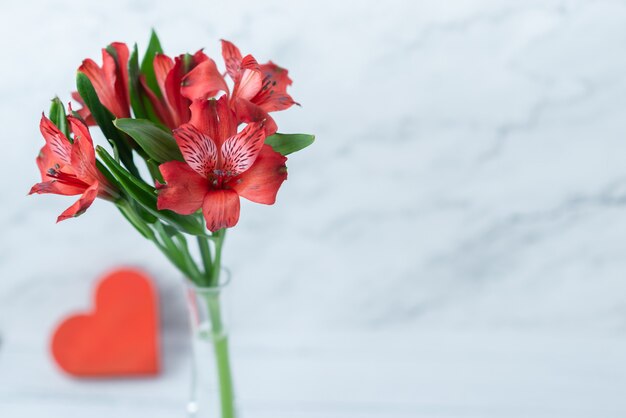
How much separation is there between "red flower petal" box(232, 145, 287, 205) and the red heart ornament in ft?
1.59

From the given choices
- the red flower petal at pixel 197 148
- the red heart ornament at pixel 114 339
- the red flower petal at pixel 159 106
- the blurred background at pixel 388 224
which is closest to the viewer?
the red flower petal at pixel 197 148

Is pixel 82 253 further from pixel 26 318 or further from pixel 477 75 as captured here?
pixel 477 75

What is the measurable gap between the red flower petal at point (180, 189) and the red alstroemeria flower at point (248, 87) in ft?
0.21

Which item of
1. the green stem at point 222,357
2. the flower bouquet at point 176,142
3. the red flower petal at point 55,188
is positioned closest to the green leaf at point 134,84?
the flower bouquet at point 176,142

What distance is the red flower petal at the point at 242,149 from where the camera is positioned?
1.97ft

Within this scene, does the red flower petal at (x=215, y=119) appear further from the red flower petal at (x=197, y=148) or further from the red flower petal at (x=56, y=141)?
the red flower petal at (x=56, y=141)

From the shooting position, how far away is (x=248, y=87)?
0.66 meters

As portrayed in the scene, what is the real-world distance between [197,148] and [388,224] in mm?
489

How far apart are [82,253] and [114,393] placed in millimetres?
206

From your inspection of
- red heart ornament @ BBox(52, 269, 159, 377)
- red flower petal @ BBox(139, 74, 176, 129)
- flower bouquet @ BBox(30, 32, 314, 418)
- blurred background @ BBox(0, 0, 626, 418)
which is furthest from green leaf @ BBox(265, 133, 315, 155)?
red heart ornament @ BBox(52, 269, 159, 377)

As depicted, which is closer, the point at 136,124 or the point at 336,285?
the point at 136,124

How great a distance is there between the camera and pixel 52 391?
105 centimetres

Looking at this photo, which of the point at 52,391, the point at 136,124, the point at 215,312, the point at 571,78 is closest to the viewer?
the point at 136,124

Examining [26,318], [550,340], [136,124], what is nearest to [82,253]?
[26,318]
